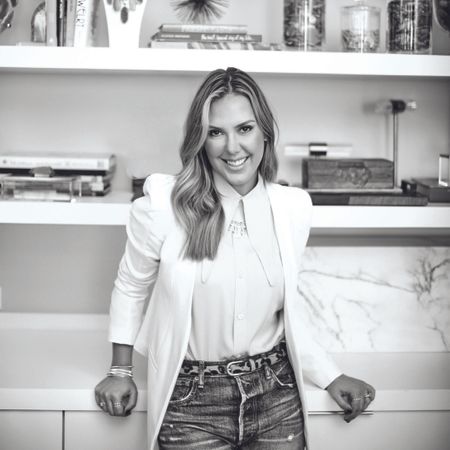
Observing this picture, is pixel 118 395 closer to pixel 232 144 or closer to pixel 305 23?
pixel 232 144

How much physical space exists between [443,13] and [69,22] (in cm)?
104

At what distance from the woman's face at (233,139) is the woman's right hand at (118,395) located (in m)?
0.54

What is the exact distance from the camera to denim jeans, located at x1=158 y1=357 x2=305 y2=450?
5.94 feet

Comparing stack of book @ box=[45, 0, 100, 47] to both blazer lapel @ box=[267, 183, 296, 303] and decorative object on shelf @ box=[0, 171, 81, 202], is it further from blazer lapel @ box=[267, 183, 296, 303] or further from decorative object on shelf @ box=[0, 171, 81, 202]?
blazer lapel @ box=[267, 183, 296, 303]

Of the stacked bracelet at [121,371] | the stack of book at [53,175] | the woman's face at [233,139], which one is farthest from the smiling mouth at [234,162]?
the stack of book at [53,175]

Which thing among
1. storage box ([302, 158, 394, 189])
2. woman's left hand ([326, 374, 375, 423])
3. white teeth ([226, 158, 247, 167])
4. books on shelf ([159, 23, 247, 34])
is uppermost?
books on shelf ([159, 23, 247, 34])

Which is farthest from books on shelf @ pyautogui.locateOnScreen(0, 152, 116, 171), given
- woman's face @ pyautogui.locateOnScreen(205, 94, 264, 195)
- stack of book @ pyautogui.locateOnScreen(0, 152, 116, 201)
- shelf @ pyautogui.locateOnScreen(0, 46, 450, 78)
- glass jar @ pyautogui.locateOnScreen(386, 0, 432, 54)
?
glass jar @ pyautogui.locateOnScreen(386, 0, 432, 54)

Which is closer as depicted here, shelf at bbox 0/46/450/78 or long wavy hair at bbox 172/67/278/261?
long wavy hair at bbox 172/67/278/261

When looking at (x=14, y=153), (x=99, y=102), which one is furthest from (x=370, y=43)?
(x=14, y=153)

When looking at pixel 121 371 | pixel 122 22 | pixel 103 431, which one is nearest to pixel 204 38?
pixel 122 22

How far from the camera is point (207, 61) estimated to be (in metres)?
2.21

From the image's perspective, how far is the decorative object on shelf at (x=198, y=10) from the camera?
249 cm

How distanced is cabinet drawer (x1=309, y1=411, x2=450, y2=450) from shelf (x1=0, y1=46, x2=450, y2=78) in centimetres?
90

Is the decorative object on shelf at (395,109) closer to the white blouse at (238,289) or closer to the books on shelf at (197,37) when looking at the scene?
the books on shelf at (197,37)
